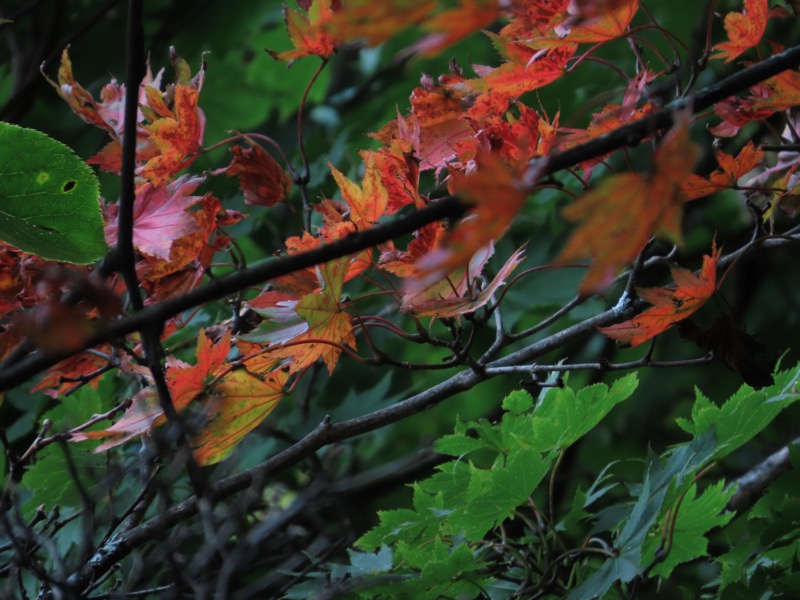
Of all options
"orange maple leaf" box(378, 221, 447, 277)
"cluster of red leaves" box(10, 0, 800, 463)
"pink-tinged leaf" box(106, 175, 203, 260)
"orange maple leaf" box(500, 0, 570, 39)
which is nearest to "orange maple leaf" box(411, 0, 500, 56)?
"cluster of red leaves" box(10, 0, 800, 463)

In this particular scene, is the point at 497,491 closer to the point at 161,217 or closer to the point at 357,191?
the point at 357,191

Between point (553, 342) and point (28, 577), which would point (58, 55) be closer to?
point (28, 577)

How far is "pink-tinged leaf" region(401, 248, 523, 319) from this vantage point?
790 millimetres

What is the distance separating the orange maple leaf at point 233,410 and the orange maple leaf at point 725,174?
0.43 m

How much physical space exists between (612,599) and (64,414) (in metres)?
0.81

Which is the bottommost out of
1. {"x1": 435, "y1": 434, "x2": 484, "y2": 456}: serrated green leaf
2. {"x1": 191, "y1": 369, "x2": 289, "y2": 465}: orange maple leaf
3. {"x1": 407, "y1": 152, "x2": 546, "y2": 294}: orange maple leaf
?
{"x1": 435, "y1": 434, "x2": 484, "y2": 456}: serrated green leaf

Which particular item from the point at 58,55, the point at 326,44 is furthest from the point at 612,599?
the point at 58,55

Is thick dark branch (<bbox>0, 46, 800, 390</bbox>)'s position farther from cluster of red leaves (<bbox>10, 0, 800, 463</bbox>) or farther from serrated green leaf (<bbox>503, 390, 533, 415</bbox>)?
serrated green leaf (<bbox>503, 390, 533, 415</bbox>)

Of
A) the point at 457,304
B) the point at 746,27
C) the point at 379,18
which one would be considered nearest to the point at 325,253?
the point at 379,18

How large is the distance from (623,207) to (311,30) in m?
0.58

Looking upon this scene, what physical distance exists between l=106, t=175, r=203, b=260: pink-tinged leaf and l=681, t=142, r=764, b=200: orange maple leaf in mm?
494

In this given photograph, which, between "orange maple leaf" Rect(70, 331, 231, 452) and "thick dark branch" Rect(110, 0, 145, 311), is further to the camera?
"orange maple leaf" Rect(70, 331, 231, 452)

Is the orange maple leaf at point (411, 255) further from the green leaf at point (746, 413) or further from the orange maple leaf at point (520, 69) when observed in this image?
the green leaf at point (746, 413)

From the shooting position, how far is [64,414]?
126 centimetres
